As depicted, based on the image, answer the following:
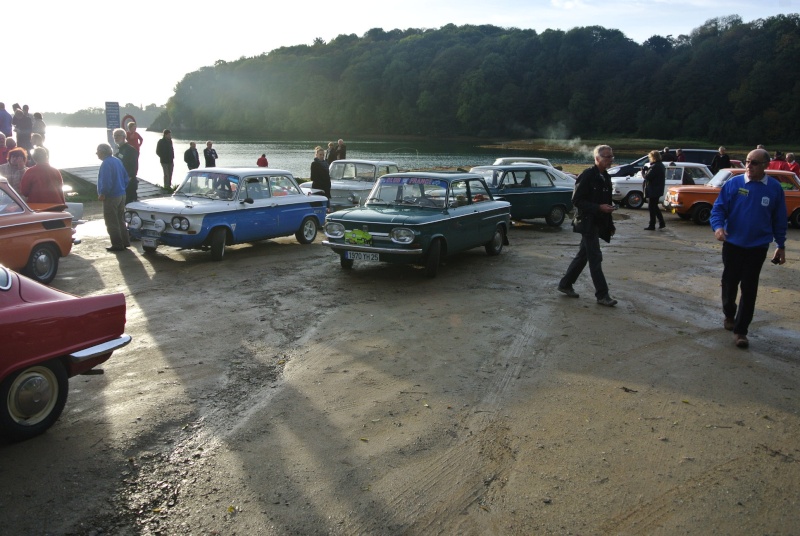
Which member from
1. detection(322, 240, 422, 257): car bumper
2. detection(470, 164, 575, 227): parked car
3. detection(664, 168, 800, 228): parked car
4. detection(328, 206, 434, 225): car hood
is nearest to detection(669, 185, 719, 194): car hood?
detection(664, 168, 800, 228): parked car

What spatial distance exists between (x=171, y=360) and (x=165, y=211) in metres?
5.27

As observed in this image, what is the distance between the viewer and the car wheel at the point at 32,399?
14.1 feet

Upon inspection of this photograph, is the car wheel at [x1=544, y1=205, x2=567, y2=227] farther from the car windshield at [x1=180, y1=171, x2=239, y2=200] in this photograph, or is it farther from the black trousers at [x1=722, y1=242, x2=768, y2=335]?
the black trousers at [x1=722, y1=242, x2=768, y2=335]

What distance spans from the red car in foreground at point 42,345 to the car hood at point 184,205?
6.26 metres

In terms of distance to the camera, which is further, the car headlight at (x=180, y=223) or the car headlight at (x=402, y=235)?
the car headlight at (x=180, y=223)

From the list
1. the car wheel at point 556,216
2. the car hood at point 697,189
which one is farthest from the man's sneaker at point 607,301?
the car hood at point 697,189

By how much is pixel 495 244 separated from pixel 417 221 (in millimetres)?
2951

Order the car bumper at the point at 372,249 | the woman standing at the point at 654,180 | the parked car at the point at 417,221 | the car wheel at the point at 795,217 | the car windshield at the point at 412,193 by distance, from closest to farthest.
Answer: the car bumper at the point at 372,249, the parked car at the point at 417,221, the car windshield at the point at 412,193, the woman standing at the point at 654,180, the car wheel at the point at 795,217

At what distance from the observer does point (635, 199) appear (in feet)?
72.9

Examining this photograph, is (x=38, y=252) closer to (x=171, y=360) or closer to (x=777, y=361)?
(x=171, y=360)

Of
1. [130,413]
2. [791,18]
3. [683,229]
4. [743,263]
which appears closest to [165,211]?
[130,413]

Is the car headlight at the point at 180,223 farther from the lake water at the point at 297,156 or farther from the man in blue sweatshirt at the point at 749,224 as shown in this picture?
the lake water at the point at 297,156

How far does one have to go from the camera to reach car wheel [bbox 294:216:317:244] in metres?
13.3

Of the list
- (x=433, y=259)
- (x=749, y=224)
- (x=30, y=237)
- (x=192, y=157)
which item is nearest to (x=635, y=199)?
(x=433, y=259)
